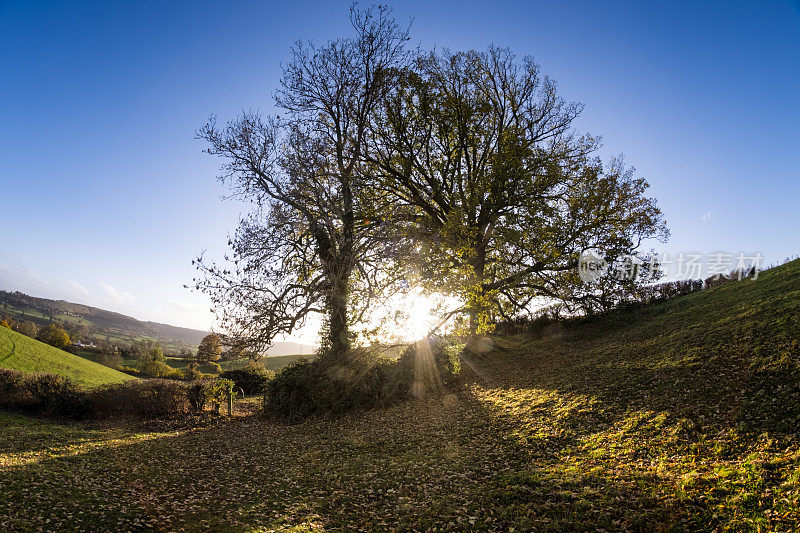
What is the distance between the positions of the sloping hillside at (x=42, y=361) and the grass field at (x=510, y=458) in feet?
23.6

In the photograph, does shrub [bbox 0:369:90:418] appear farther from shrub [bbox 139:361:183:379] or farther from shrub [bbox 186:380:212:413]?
shrub [bbox 139:361:183:379]

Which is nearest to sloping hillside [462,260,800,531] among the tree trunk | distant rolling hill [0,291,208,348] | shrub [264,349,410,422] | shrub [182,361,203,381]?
shrub [264,349,410,422]

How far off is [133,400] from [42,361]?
1071 cm

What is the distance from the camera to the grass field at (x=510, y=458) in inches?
218

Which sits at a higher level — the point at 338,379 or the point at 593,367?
the point at 593,367

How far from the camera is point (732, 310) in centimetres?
1360

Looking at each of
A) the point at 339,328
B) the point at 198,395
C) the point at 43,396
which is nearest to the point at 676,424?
the point at 339,328

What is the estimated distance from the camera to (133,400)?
15.6 meters

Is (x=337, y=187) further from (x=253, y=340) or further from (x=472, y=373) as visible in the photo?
(x=472, y=373)

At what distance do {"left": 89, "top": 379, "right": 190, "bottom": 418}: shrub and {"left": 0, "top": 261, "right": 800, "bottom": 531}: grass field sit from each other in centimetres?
166

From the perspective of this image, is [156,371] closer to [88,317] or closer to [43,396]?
[43,396]

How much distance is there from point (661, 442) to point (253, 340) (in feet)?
38.2

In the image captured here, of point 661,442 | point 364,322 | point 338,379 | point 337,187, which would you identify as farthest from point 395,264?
point 661,442

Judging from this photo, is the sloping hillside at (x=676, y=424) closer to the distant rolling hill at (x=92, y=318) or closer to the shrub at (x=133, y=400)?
the shrub at (x=133, y=400)
